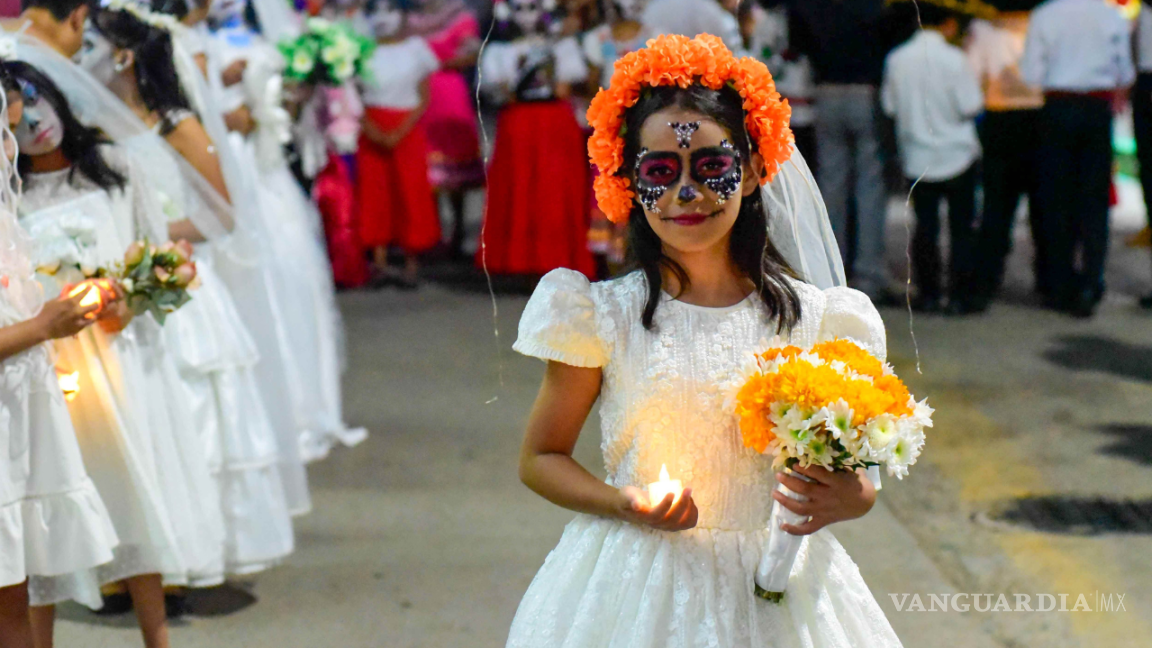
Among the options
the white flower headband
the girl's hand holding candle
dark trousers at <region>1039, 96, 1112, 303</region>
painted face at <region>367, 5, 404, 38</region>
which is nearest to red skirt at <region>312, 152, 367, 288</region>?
painted face at <region>367, 5, 404, 38</region>

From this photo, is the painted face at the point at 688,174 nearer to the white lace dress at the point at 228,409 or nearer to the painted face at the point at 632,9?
the white lace dress at the point at 228,409

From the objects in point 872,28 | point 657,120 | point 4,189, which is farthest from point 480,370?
point 657,120

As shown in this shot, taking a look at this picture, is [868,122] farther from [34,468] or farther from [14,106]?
[34,468]

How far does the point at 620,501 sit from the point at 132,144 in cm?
225

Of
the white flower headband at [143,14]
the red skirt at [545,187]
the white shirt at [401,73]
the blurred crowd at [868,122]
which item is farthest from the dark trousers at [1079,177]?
the white flower headband at [143,14]

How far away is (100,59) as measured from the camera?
3.84 metres

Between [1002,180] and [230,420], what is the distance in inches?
232

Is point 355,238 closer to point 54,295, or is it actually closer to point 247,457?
point 247,457

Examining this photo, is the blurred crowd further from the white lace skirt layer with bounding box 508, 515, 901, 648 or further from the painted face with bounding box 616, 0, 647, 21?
the white lace skirt layer with bounding box 508, 515, 901, 648


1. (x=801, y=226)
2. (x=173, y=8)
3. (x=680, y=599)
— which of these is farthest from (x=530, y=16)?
(x=680, y=599)

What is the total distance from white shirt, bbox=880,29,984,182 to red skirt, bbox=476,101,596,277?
2184 mm

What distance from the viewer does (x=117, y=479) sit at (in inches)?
134

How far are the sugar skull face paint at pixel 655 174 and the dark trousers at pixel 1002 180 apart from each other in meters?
6.48

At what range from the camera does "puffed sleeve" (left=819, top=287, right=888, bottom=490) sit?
2346mm
